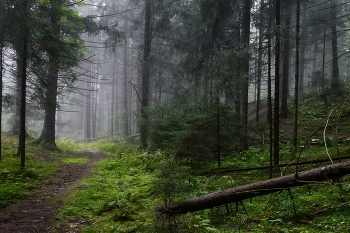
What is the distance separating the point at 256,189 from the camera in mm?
5078

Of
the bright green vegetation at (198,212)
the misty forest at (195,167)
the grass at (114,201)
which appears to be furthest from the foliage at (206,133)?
the grass at (114,201)

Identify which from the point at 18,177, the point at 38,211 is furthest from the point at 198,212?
the point at 18,177

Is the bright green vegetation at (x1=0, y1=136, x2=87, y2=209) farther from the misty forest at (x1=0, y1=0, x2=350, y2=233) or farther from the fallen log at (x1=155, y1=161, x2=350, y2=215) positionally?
the fallen log at (x1=155, y1=161, x2=350, y2=215)

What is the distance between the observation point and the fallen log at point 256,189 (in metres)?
4.65

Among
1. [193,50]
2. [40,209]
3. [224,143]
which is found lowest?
[40,209]

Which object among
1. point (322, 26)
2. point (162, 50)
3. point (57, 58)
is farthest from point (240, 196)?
point (322, 26)

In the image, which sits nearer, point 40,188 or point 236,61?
point 40,188

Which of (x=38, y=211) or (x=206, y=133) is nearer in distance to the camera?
(x=38, y=211)

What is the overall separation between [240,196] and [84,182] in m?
5.87

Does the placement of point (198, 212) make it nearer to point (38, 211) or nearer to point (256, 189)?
point (256, 189)

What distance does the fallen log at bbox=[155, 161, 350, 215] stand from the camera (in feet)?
15.3

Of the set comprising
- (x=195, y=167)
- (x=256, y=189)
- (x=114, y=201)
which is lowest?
(x=114, y=201)

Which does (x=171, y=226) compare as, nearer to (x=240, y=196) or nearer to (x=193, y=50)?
(x=240, y=196)

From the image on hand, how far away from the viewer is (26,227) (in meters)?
5.38
